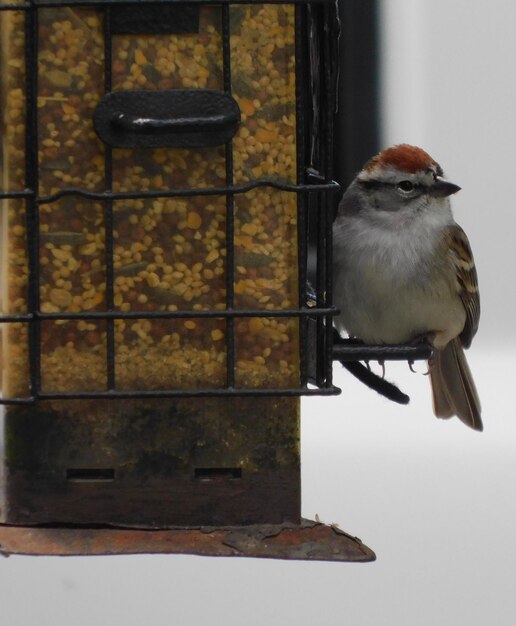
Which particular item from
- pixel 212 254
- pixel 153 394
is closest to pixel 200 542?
pixel 153 394

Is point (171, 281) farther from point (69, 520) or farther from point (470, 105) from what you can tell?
point (470, 105)

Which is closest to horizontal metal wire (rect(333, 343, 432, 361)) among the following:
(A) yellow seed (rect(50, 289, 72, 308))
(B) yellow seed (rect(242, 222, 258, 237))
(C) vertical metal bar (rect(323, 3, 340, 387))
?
(C) vertical metal bar (rect(323, 3, 340, 387))

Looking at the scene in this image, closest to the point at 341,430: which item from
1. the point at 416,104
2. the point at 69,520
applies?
the point at 416,104

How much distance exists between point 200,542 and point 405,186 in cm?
119

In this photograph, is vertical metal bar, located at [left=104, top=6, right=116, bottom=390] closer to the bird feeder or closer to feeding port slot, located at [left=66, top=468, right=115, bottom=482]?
the bird feeder

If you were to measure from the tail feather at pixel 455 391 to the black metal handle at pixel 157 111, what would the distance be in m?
1.35

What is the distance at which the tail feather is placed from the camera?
12.6 feet

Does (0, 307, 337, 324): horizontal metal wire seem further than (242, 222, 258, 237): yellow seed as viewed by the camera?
No

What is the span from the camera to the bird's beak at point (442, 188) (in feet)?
11.4

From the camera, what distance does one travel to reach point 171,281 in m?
2.68

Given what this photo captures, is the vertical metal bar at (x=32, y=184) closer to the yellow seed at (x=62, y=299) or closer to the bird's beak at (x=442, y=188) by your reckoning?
the yellow seed at (x=62, y=299)

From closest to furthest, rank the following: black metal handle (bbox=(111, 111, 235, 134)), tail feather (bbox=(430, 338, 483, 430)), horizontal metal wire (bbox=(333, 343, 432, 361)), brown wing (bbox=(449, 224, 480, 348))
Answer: black metal handle (bbox=(111, 111, 235, 134)), horizontal metal wire (bbox=(333, 343, 432, 361)), brown wing (bbox=(449, 224, 480, 348)), tail feather (bbox=(430, 338, 483, 430))

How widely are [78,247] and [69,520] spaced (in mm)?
465

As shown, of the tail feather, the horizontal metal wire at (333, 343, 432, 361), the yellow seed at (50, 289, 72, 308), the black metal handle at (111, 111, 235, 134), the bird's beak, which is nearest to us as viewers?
the black metal handle at (111, 111, 235, 134)
